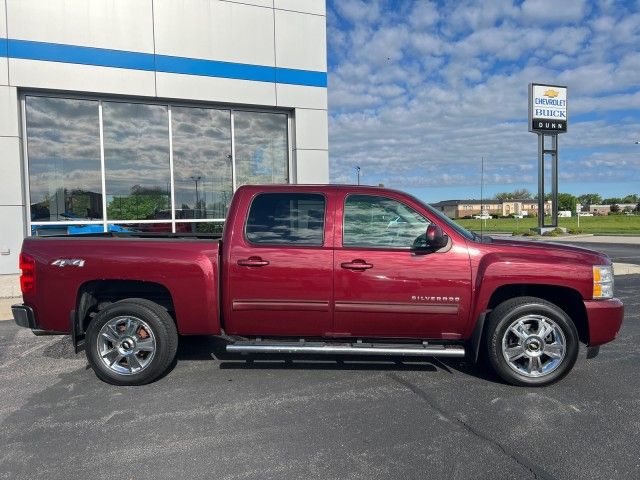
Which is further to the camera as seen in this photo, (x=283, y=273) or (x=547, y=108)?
(x=547, y=108)

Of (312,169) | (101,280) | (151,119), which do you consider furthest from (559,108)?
(101,280)

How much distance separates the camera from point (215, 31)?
463 inches

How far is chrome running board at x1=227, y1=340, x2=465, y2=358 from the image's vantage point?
4.24 metres

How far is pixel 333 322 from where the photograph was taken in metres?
4.37

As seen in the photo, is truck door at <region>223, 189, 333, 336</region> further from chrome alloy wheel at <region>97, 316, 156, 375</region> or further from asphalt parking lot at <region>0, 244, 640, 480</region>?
chrome alloy wheel at <region>97, 316, 156, 375</region>

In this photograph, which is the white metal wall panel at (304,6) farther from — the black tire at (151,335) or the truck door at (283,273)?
the black tire at (151,335)

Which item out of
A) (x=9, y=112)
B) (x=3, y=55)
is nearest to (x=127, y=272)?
(x=9, y=112)

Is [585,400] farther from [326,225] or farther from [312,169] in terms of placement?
[312,169]

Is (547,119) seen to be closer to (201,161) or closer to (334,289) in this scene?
(201,161)

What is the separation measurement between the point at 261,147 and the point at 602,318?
33.8 feet

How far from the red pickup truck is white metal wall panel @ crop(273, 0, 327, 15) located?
31.4ft

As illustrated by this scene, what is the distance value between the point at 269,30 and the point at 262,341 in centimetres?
1004

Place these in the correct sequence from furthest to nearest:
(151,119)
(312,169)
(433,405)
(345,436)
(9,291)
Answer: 1. (312,169)
2. (151,119)
3. (9,291)
4. (433,405)
5. (345,436)

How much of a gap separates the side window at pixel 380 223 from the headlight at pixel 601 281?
1584 millimetres
